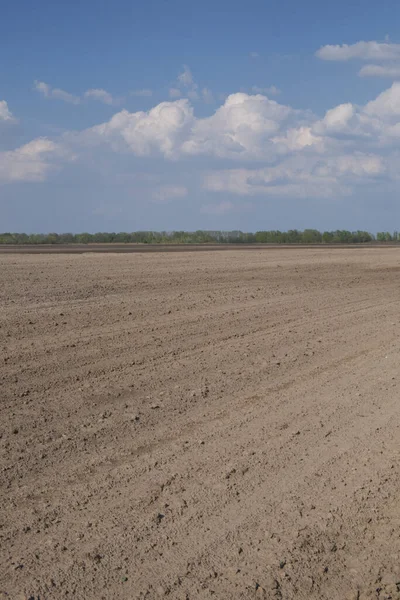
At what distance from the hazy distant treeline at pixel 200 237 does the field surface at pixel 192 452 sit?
5244cm

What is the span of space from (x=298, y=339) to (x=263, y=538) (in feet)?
23.3

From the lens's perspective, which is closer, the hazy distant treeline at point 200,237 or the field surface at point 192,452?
the field surface at point 192,452

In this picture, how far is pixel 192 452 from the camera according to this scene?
22.5ft

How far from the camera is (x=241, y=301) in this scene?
15414 mm

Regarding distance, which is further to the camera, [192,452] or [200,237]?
[200,237]

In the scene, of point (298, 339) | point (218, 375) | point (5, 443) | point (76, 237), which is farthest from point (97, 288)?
point (76, 237)

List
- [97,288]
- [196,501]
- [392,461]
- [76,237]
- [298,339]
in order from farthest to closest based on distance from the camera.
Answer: [76,237] < [97,288] < [298,339] < [392,461] < [196,501]

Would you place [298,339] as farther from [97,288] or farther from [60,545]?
[60,545]

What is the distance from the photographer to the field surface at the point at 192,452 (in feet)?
16.1

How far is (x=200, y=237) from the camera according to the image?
75500mm

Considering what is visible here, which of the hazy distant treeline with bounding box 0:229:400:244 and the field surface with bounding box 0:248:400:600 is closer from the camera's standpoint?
the field surface with bounding box 0:248:400:600

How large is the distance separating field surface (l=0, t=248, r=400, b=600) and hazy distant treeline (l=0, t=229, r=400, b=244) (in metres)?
52.4

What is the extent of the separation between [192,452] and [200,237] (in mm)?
69140

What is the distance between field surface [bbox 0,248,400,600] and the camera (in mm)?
4906
